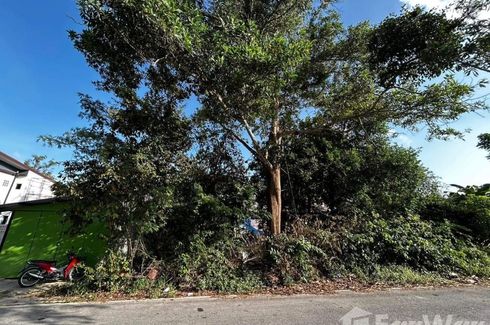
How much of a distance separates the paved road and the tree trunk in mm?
2768

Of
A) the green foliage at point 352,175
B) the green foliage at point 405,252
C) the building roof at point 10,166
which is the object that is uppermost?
the building roof at point 10,166

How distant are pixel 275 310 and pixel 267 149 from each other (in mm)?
5074

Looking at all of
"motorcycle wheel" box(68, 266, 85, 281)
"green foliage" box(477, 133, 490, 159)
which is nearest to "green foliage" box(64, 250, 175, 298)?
"motorcycle wheel" box(68, 266, 85, 281)

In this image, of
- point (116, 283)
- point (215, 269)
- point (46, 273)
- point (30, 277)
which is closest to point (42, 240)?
point (30, 277)

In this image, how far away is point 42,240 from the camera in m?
9.12

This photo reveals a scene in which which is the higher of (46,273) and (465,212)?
(465,212)

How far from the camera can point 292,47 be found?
222 inches

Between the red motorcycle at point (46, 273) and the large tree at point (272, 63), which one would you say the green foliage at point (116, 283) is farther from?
the large tree at point (272, 63)

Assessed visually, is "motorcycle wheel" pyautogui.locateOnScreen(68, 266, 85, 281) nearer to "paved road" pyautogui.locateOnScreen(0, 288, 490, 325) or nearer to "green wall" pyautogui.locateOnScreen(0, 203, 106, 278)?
"green wall" pyautogui.locateOnScreen(0, 203, 106, 278)

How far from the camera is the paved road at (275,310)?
4.55 meters

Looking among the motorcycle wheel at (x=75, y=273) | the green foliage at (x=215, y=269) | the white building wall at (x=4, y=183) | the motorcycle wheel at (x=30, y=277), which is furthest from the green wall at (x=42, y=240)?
the white building wall at (x=4, y=183)

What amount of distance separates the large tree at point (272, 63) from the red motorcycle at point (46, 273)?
16.4 ft

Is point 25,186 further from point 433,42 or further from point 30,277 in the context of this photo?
point 433,42

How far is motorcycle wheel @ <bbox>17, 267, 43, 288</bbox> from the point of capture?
7.41 metres
